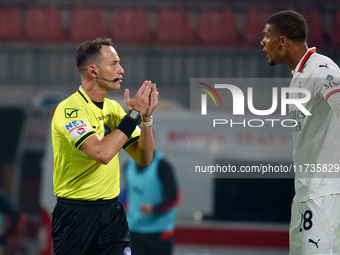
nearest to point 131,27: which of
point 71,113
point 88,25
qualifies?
point 88,25

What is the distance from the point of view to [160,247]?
7.00 metres

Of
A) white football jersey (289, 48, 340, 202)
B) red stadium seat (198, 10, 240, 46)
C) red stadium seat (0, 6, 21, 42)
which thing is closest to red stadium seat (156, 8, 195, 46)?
red stadium seat (198, 10, 240, 46)

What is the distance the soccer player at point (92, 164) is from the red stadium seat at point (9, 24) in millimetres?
9047

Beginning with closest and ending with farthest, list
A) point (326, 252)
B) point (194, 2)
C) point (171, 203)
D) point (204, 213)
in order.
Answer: point (326, 252), point (171, 203), point (204, 213), point (194, 2)

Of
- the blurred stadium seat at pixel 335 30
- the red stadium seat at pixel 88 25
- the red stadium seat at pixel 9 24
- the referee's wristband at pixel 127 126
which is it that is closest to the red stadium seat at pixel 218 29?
the blurred stadium seat at pixel 335 30

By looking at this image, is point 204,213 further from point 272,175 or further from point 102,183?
point 102,183

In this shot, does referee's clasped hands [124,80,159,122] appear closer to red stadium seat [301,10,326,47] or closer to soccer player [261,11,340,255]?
soccer player [261,11,340,255]

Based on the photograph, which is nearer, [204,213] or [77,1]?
[204,213]

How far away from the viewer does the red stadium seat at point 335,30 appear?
12095mm

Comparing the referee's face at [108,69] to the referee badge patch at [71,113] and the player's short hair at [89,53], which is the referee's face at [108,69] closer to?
the player's short hair at [89,53]

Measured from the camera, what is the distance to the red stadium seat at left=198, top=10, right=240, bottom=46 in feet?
39.8

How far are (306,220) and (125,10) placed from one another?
A: 30.5 feet

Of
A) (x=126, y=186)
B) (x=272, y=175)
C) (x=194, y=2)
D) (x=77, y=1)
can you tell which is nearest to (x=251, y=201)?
(x=272, y=175)

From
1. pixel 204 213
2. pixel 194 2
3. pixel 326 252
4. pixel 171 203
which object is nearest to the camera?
pixel 326 252
